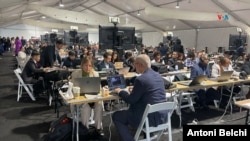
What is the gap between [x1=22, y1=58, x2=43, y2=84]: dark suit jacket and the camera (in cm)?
536

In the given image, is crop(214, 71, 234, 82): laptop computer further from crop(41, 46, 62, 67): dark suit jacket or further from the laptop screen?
crop(41, 46, 62, 67): dark suit jacket

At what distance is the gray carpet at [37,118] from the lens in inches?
143

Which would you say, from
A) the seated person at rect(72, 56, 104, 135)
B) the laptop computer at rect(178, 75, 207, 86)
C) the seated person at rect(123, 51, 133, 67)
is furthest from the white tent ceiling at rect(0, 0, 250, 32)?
the seated person at rect(72, 56, 104, 135)

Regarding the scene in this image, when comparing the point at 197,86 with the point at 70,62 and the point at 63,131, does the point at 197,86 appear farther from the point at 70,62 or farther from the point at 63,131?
the point at 70,62

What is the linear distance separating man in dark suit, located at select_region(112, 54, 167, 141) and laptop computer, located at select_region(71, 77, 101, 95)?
44 centimetres

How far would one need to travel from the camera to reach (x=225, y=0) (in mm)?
11539

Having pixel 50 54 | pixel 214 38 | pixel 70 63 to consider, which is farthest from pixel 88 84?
pixel 214 38

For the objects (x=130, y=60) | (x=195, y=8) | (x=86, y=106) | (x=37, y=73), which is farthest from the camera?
(x=195, y=8)

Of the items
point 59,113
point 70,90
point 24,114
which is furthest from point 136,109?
point 24,114

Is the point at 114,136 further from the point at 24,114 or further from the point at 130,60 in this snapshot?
the point at 130,60

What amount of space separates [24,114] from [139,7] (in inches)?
483

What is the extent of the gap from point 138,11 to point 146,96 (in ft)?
47.1

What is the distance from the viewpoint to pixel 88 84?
319 centimetres

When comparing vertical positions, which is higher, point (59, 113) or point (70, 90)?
point (70, 90)
